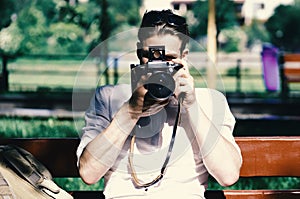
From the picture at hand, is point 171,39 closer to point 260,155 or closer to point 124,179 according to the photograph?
point 124,179

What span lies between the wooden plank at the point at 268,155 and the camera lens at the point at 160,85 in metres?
0.92

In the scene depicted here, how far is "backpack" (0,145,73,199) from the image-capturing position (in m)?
2.69

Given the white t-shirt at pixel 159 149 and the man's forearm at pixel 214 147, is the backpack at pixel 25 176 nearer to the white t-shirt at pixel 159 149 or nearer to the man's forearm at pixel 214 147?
the white t-shirt at pixel 159 149

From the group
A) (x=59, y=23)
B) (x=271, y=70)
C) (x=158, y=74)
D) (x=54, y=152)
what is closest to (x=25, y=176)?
(x=54, y=152)

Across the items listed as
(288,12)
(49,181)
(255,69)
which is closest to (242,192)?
(49,181)

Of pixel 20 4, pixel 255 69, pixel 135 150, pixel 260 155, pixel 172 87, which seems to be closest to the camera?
pixel 172 87

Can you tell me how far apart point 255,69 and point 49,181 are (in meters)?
19.2

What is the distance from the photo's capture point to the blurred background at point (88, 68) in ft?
12.0

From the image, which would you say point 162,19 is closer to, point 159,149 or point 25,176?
point 159,149

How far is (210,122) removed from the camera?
8.81 feet

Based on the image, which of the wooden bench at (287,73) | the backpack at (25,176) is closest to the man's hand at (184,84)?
the backpack at (25,176)

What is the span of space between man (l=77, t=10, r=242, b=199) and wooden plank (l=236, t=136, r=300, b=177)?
52 centimetres

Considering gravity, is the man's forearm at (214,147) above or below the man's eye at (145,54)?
below

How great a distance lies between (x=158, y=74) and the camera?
2490 millimetres
